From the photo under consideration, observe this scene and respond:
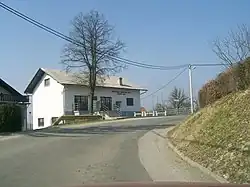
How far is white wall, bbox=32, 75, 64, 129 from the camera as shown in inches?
2314

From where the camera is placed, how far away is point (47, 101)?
6056 centimetres

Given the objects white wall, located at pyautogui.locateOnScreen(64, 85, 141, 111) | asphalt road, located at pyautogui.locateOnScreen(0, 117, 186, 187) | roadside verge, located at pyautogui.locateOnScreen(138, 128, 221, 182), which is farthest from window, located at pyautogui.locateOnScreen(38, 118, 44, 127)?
roadside verge, located at pyautogui.locateOnScreen(138, 128, 221, 182)

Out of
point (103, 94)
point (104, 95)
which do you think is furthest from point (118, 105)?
point (103, 94)

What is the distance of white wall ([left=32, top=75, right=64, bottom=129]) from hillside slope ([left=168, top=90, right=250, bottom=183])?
4046 cm

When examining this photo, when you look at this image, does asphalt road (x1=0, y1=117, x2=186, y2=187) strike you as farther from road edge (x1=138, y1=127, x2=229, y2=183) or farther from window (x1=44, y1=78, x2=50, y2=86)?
window (x1=44, y1=78, x2=50, y2=86)

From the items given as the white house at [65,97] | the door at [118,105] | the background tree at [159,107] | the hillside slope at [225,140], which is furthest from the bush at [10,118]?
the background tree at [159,107]

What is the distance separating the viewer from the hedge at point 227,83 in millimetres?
18484

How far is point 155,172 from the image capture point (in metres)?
11.2

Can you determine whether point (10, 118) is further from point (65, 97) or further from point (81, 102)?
point (81, 102)

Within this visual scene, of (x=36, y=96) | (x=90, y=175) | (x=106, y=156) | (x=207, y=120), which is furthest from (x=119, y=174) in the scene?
(x=36, y=96)

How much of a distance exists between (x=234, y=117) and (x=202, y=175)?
194 inches

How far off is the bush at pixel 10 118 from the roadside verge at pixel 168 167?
699 inches

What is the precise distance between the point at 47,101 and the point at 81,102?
464 cm

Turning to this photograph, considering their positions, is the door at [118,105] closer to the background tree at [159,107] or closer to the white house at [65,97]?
the white house at [65,97]
